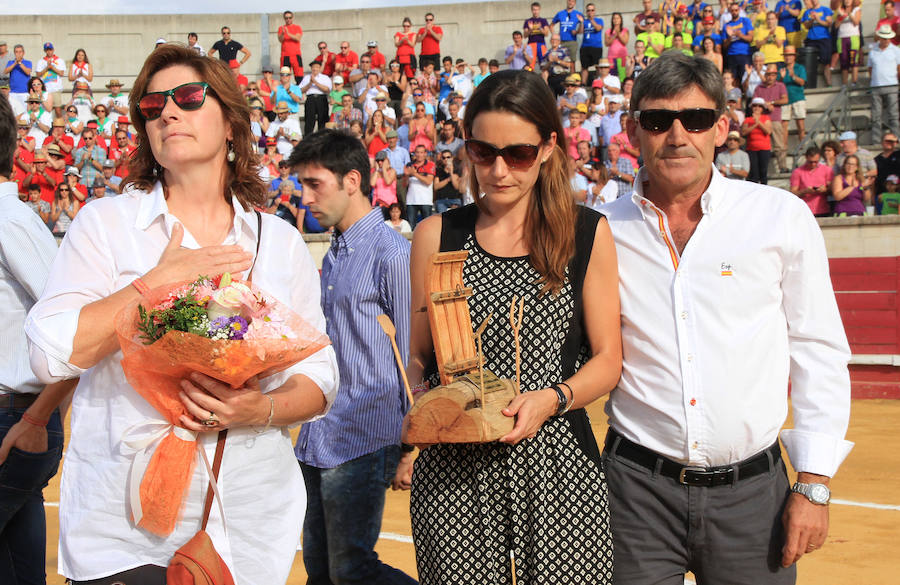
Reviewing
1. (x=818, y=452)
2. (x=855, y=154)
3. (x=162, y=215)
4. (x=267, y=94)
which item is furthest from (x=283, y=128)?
(x=818, y=452)

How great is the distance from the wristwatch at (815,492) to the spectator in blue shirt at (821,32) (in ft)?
53.0

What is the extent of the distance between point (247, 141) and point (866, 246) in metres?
11.9

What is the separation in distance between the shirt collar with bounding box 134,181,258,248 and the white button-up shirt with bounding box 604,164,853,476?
3.59 feet

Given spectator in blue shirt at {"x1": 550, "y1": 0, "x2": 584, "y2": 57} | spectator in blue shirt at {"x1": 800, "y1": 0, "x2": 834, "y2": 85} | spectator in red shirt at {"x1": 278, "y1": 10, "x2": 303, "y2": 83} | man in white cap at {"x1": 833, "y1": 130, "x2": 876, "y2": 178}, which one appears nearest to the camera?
man in white cap at {"x1": 833, "y1": 130, "x2": 876, "y2": 178}

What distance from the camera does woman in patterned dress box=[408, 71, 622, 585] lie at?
256 cm

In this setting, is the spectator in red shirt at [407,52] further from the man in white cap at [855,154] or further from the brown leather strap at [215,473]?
the brown leather strap at [215,473]

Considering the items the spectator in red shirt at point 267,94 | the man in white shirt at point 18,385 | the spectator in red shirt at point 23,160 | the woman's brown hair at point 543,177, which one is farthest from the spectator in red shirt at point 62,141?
the woman's brown hair at point 543,177

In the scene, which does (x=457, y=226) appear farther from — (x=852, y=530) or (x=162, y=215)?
(x=852, y=530)

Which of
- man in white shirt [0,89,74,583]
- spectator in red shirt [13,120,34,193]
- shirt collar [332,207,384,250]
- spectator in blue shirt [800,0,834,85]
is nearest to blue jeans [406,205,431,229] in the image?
spectator in red shirt [13,120,34,193]

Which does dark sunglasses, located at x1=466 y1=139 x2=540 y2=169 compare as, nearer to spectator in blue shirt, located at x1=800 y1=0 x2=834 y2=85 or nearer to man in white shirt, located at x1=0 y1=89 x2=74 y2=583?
man in white shirt, located at x1=0 y1=89 x2=74 y2=583

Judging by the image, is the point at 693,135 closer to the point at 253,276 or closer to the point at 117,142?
the point at 253,276

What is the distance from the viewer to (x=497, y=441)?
2.58 meters

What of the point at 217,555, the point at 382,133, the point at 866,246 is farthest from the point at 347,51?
the point at 217,555

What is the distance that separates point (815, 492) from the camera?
275 centimetres
